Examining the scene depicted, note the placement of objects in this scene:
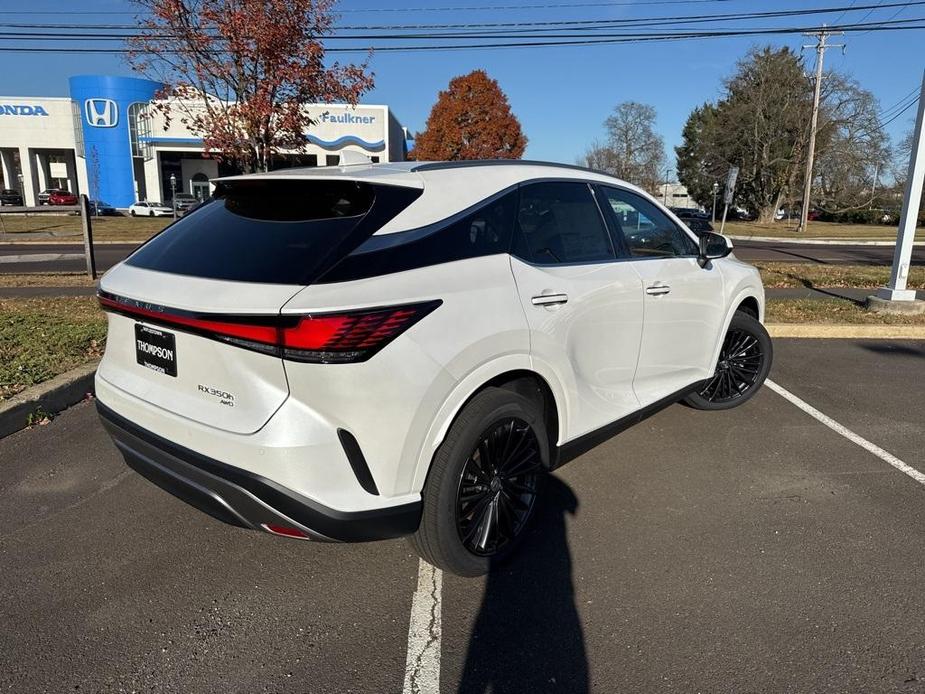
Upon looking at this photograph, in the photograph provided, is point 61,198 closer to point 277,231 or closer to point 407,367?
point 277,231

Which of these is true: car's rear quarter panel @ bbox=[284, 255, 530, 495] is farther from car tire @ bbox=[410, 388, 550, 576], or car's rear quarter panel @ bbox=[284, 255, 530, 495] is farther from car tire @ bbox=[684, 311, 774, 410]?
car tire @ bbox=[684, 311, 774, 410]

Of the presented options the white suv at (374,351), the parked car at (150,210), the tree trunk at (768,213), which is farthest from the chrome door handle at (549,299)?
the tree trunk at (768,213)

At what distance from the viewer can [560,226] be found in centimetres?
334

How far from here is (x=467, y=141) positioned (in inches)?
1913

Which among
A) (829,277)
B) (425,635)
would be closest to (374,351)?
(425,635)

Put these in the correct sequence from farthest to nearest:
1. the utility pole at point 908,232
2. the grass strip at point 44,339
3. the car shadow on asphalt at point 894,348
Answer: the utility pole at point 908,232 → the car shadow on asphalt at point 894,348 → the grass strip at point 44,339

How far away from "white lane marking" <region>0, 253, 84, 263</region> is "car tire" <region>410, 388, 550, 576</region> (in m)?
16.3

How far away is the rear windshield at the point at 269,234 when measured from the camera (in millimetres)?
2428

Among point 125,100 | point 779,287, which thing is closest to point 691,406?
point 779,287

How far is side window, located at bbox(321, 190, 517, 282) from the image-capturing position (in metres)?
2.38

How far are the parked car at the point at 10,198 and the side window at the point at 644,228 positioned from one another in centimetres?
5467

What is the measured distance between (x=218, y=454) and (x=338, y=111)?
43903 mm

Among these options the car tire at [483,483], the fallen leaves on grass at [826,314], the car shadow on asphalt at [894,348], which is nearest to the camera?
the car tire at [483,483]

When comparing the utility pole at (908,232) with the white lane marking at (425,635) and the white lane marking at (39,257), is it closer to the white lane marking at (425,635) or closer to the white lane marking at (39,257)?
the white lane marking at (425,635)
